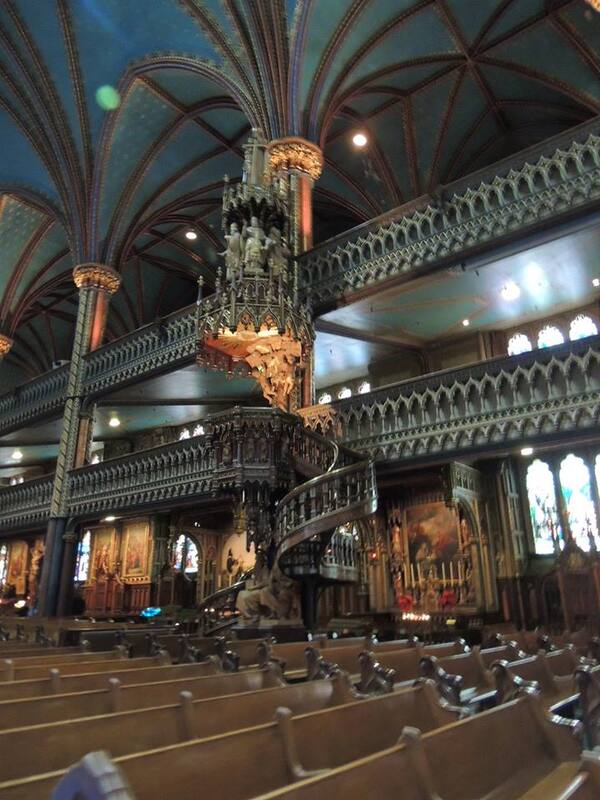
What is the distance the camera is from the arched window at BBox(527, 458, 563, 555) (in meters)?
14.5

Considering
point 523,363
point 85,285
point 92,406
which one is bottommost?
point 523,363

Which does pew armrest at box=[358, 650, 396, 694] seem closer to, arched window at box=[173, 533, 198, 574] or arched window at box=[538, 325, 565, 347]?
arched window at box=[538, 325, 565, 347]

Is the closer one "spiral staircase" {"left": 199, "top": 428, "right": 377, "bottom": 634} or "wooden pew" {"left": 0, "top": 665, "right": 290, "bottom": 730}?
"wooden pew" {"left": 0, "top": 665, "right": 290, "bottom": 730}

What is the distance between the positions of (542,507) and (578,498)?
32.8 inches

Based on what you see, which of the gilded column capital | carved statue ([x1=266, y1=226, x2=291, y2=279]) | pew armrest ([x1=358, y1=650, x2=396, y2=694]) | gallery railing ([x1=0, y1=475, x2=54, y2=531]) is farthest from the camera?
the gilded column capital

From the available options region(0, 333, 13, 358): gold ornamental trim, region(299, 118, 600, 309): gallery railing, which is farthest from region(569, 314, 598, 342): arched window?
region(0, 333, 13, 358): gold ornamental trim

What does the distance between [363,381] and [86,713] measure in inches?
621

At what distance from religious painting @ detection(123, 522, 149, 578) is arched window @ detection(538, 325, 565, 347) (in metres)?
13.6

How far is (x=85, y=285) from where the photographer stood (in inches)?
766

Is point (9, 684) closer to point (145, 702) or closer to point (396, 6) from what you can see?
point (145, 702)

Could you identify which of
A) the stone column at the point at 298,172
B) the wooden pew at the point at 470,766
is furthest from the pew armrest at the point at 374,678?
the stone column at the point at 298,172

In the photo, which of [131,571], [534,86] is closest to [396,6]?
[534,86]

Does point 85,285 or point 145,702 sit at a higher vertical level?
point 85,285

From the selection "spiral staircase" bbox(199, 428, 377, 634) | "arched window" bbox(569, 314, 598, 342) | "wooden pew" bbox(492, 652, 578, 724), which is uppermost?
"arched window" bbox(569, 314, 598, 342)
